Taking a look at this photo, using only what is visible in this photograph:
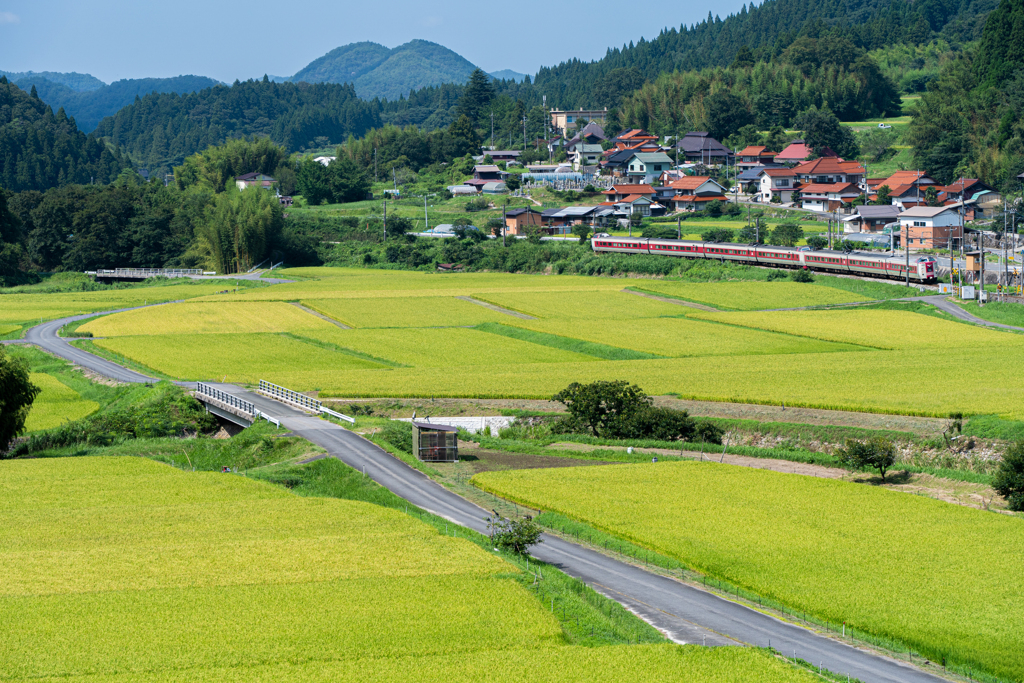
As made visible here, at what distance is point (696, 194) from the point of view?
147 meters

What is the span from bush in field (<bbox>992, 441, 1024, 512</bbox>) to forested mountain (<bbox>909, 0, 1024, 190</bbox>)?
10123cm

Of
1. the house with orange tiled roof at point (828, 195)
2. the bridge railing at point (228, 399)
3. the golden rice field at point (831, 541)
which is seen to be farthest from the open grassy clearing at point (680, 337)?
the house with orange tiled roof at point (828, 195)

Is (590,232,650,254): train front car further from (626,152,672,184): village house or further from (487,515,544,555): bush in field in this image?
(487,515,544,555): bush in field

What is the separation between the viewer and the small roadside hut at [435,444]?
144 ft

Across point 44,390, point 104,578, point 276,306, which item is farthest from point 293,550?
point 276,306

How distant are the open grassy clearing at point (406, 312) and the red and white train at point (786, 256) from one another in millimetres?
28928

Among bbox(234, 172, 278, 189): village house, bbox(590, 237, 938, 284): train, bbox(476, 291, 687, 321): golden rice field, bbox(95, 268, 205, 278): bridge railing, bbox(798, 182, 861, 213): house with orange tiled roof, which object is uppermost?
bbox(234, 172, 278, 189): village house

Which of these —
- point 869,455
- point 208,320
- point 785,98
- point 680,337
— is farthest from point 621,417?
point 785,98

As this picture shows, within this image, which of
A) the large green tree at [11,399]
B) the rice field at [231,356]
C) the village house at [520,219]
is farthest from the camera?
the village house at [520,219]

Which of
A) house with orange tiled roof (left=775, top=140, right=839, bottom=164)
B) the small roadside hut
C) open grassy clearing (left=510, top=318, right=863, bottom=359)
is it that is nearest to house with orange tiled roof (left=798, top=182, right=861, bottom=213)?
Answer: house with orange tiled roof (left=775, top=140, right=839, bottom=164)

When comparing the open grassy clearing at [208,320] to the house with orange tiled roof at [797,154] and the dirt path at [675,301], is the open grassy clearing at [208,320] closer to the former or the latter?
the dirt path at [675,301]

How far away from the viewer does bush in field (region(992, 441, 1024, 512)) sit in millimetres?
35094

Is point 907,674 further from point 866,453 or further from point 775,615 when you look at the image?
point 866,453

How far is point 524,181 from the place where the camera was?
17088 cm
